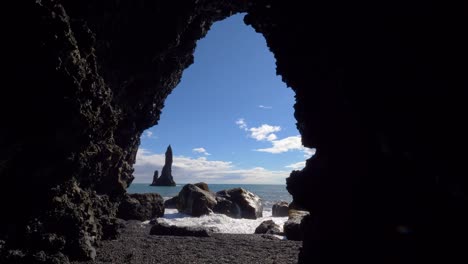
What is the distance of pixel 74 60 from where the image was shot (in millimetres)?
12047

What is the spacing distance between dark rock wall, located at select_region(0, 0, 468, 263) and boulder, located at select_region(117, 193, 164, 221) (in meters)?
12.3

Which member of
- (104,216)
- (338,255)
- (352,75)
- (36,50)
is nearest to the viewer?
(352,75)

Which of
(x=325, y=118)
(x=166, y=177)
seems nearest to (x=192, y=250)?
(x=325, y=118)

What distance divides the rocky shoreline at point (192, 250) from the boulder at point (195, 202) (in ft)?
51.4

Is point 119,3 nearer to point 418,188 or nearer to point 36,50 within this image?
point 36,50

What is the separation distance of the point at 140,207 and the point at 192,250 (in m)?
17.6

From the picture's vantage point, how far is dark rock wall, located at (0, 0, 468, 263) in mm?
5887

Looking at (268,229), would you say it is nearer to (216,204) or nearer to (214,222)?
(214,222)

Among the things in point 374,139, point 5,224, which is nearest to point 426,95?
point 374,139

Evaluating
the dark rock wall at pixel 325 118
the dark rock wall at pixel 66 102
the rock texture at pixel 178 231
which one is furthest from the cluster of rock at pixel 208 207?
the dark rock wall at pixel 325 118

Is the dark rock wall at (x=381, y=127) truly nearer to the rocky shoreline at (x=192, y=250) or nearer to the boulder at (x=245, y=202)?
the rocky shoreline at (x=192, y=250)

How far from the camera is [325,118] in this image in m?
10.3

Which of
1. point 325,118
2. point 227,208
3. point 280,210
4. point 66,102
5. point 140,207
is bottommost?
point 280,210

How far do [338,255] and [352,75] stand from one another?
5.56 m
